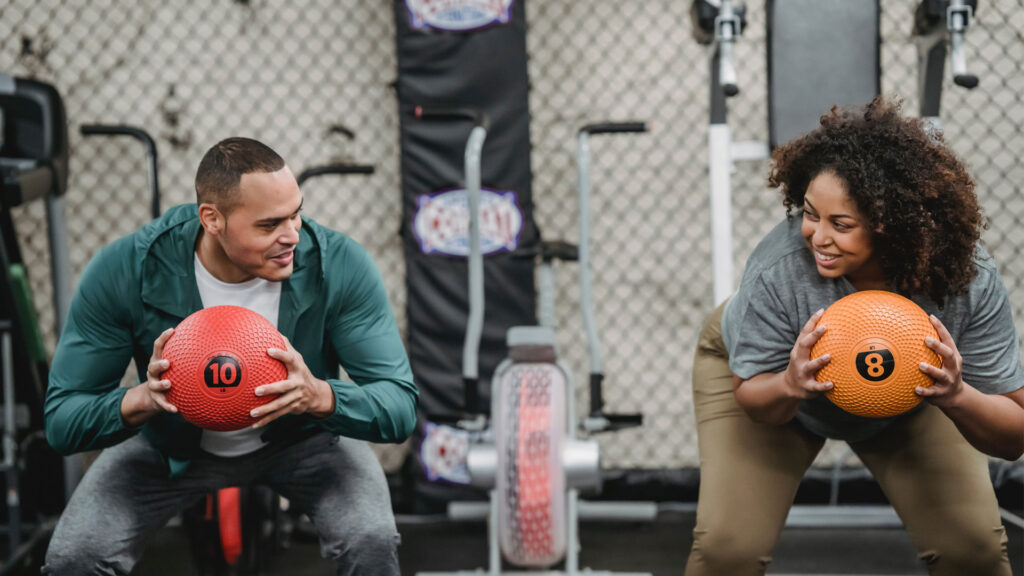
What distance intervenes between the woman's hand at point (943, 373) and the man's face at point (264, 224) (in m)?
1.21

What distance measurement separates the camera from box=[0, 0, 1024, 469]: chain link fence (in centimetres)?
356

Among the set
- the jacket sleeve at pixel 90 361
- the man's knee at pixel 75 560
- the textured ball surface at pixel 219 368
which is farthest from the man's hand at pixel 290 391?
the man's knee at pixel 75 560

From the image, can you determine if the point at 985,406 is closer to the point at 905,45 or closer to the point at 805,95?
the point at 805,95

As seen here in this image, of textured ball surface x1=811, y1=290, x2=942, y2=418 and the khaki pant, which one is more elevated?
textured ball surface x1=811, y1=290, x2=942, y2=418

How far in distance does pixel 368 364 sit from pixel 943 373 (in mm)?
1129

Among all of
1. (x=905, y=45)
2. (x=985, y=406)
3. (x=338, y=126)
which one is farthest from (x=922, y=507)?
(x=338, y=126)

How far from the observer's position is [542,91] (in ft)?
11.7

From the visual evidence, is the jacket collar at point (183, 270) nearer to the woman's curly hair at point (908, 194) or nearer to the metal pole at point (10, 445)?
the woman's curly hair at point (908, 194)

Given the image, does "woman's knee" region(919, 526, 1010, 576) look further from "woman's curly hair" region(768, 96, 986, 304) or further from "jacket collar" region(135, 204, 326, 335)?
"jacket collar" region(135, 204, 326, 335)

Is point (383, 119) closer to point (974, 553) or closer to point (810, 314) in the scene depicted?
point (810, 314)

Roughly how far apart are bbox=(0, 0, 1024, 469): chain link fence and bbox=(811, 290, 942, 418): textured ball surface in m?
1.94

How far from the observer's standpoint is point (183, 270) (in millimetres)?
2006

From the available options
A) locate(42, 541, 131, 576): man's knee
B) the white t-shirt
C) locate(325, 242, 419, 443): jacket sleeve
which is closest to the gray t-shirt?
locate(325, 242, 419, 443): jacket sleeve

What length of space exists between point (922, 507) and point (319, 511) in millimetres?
1248
